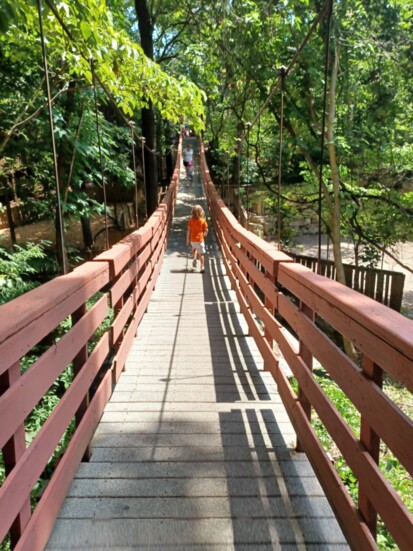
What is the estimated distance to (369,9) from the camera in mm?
8562

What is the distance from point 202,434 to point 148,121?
36.1 feet

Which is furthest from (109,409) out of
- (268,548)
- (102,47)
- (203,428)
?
(102,47)

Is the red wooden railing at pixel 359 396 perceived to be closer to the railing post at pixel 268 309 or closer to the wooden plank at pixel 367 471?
the wooden plank at pixel 367 471

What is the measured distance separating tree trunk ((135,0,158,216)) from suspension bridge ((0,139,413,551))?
8579 millimetres

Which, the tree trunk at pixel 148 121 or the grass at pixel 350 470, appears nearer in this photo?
the grass at pixel 350 470

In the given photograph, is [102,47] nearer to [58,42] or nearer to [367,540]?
[58,42]

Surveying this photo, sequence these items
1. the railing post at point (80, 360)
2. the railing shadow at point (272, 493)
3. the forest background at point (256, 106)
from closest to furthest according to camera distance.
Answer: the railing shadow at point (272, 493), the railing post at point (80, 360), the forest background at point (256, 106)

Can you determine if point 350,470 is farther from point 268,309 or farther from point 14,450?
point 14,450

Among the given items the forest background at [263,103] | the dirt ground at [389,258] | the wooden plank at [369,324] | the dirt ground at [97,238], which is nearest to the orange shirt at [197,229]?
the forest background at [263,103]

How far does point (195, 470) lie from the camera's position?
7.43 ft

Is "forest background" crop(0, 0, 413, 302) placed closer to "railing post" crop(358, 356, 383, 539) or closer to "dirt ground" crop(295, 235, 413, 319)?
"dirt ground" crop(295, 235, 413, 319)

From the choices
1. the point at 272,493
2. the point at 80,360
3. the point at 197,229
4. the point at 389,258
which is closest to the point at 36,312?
the point at 80,360

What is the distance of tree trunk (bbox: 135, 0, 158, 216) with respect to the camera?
36.8 feet

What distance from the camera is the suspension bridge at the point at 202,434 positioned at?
4.46 feet
